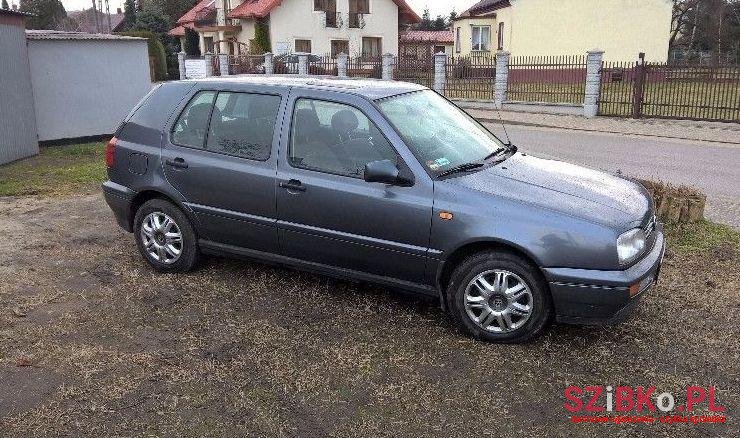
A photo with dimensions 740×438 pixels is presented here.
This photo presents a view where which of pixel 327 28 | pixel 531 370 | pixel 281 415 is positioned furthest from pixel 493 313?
pixel 327 28

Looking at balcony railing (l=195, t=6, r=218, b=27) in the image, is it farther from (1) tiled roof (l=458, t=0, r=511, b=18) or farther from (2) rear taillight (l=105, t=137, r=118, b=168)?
(2) rear taillight (l=105, t=137, r=118, b=168)

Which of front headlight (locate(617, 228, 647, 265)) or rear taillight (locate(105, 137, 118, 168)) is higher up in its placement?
rear taillight (locate(105, 137, 118, 168))

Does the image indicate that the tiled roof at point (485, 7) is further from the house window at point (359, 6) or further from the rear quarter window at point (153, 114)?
the rear quarter window at point (153, 114)

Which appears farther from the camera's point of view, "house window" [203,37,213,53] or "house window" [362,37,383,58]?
"house window" [203,37,213,53]

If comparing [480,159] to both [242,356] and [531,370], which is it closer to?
[531,370]

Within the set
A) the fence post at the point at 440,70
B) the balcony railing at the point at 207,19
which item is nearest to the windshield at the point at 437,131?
the fence post at the point at 440,70

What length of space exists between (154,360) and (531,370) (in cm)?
239

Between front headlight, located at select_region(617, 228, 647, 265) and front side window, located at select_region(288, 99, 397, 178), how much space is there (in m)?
1.55

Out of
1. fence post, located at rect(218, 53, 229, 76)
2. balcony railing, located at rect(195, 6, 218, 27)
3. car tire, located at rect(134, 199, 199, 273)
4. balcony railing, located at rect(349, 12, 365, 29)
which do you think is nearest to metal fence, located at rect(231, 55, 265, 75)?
fence post, located at rect(218, 53, 229, 76)

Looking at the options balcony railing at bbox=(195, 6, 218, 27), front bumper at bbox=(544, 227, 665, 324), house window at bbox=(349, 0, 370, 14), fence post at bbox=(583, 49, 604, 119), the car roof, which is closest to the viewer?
front bumper at bbox=(544, 227, 665, 324)

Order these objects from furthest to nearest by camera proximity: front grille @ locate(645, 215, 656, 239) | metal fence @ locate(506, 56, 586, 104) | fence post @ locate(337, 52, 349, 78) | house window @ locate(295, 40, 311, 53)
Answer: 1. house window @ locate(295, 40, 311, 53)
2. fence post @ locate(337, 52, 349, 78)
3. metal fence @ locate(506, 56, 586, 104)
4. front grille @ locate(645, 215, 656, 239)

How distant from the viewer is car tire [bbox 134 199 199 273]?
5.34 m

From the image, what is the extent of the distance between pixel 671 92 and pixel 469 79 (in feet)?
26.2

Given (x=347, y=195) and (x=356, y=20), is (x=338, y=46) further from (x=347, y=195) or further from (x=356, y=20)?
(x=347, y=195)
